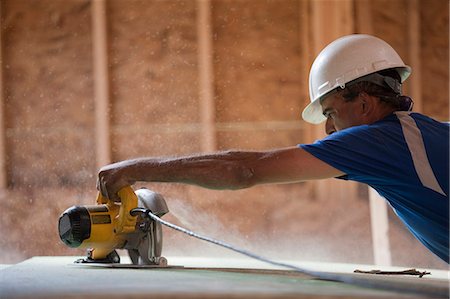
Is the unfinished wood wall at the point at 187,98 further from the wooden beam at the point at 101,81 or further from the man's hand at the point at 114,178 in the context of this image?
the man's hand at the point at 114,178

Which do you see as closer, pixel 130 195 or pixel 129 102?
pixel 130 195

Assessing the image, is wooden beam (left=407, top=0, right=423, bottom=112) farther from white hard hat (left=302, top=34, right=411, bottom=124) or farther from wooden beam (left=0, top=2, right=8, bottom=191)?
wooden beam (left=0, top=2, right=8, bottom=191)

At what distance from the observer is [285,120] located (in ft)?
18.7

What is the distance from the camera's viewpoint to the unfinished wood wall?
5477 mm

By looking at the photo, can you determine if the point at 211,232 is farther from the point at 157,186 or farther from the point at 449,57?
the point at 449,57

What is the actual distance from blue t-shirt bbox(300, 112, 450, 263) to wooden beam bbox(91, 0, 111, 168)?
11.9ft

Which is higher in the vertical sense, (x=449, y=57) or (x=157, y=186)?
(x=449, y=57)

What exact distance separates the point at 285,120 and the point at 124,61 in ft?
4.16

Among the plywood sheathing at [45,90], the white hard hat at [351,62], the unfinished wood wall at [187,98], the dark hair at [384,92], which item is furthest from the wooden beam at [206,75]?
the dark hair at [384,92]

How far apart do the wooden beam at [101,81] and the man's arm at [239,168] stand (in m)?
3.41

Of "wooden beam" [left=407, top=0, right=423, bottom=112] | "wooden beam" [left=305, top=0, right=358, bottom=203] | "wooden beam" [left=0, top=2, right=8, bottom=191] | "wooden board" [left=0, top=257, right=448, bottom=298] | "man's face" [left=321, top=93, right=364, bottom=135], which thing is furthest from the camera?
"wooden beam" [left=0, top=2, right=8, bottom=191]

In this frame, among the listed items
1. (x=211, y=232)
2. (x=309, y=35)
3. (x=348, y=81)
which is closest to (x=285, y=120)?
(x=309, y=35)

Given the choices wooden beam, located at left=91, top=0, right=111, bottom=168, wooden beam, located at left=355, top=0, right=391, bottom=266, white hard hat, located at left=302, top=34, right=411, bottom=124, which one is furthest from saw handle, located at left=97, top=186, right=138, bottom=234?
wooden beam, located at left=91, top=0, right=111, bottom=168

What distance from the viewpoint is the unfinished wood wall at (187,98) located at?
18.0ft
